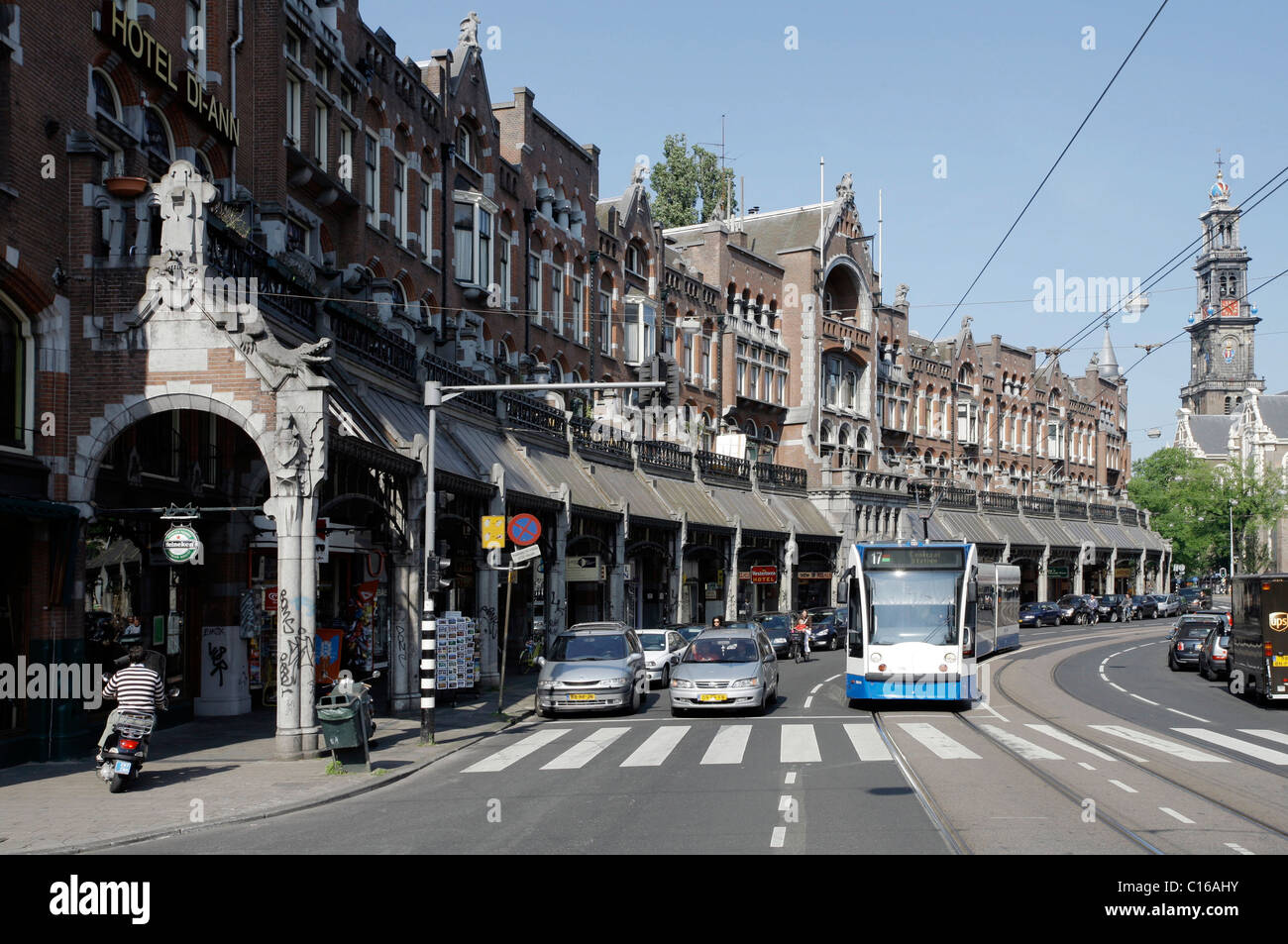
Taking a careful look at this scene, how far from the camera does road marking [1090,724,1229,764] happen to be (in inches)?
643

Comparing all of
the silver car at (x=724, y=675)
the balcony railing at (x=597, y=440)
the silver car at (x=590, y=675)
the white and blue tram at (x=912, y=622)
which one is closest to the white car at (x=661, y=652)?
the silver car at (x=590, y=675)

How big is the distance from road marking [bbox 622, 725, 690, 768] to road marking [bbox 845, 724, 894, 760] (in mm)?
2684

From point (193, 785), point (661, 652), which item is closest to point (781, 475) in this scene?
point (661, 652)

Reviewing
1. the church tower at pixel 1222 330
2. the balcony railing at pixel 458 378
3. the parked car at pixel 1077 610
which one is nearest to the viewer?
the balcony railing at pixel 458 378

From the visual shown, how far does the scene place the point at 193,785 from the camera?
15.0 m

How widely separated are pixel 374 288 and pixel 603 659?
1168 centimetres

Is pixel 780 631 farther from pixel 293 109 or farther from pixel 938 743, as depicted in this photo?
pixel 938 743

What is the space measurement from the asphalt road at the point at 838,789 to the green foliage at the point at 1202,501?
84.4 metres

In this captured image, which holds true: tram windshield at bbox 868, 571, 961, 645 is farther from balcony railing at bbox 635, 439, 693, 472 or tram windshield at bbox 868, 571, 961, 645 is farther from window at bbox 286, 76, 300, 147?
balcony railing at bbox 635, 439, 693, 472

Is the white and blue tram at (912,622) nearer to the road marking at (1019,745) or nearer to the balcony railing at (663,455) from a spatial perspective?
the road marking at (1019,745)

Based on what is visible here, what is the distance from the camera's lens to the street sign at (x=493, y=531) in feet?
76.0

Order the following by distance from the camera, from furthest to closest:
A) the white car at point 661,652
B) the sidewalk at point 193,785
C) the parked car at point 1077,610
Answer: the parked car at point 1077,610 < the white car at point 661,652 < the sidewalk at point 193,785

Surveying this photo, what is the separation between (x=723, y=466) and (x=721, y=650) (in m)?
29.6

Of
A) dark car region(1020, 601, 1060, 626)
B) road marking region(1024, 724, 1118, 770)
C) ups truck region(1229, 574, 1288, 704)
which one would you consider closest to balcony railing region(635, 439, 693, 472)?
ups truck region(1229, 574, 1288, 704)
